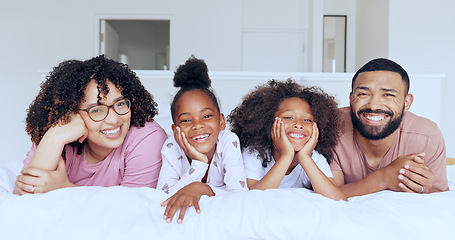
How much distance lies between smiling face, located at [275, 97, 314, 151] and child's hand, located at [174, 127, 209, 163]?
1.12ft

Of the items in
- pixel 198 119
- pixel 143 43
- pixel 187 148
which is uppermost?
A: pixel 143 43

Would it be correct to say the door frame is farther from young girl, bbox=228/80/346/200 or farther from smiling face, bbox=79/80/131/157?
smiling face, bbox=79/80/131/157

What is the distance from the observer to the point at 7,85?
4840mm

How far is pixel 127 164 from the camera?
4.45ft

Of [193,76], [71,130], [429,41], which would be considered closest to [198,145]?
[193,76]

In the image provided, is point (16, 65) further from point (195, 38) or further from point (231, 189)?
point (231, 189)

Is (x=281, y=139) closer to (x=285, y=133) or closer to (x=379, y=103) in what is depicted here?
(x=285, y=133)

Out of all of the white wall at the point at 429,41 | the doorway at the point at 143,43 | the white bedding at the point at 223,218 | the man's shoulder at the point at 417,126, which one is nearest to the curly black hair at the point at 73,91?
the white bedding at the point at 223,218

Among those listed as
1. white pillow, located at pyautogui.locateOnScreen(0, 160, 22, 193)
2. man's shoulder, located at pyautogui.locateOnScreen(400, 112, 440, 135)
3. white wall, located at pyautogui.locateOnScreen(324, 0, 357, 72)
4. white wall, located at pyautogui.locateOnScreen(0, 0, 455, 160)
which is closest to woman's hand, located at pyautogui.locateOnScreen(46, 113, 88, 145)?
white pillow, located at pyautogui.locateOnScreen(0, 160, 22, 193)

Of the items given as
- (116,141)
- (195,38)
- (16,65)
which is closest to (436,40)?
(195,38)

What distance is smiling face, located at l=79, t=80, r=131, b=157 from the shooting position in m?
1.26

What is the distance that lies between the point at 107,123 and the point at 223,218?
1.90 ft

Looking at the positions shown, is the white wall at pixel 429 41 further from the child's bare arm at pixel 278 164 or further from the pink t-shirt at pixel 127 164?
the pink t-shirt at pixel 127 164

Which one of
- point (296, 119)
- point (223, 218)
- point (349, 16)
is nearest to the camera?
point (223, 218)
